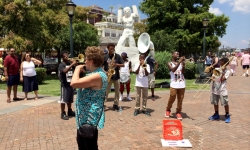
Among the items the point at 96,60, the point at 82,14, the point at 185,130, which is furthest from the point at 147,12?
the point at 96,60

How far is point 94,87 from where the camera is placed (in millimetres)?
2676

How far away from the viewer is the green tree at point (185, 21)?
27094 millimetres

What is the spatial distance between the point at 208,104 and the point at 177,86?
8.69 ft

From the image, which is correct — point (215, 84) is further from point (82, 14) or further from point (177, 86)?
point (82, 14)

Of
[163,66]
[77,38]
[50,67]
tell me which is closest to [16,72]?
[163,66]

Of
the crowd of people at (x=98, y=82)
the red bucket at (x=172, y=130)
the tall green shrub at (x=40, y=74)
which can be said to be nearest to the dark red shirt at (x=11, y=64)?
the crowd of people at (x=98, y=82)

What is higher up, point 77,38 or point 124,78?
point 77,38

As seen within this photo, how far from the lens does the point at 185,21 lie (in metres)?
27.2

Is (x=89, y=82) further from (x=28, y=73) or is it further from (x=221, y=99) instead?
(x=28, y=73)

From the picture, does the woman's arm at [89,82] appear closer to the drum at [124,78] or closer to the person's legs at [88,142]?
the person's legs at [88,142]

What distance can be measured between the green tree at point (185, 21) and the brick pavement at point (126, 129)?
67.1 feet

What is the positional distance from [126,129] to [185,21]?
23970 mm

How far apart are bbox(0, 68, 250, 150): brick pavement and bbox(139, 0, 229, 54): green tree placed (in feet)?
67.1

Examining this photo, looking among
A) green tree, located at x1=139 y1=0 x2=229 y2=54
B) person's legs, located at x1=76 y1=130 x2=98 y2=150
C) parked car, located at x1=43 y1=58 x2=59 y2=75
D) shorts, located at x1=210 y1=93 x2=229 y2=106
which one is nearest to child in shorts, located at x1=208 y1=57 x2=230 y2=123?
shorts, located at x1=210 y1=93 x2=229 y2=106
